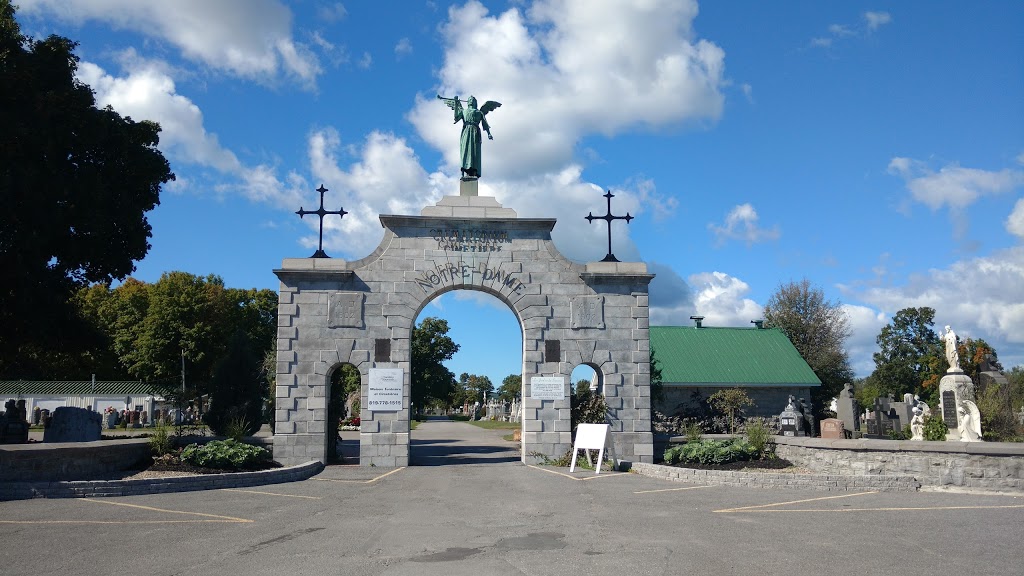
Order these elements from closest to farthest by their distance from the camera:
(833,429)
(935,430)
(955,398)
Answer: (935,430), (955,398), (833,429)

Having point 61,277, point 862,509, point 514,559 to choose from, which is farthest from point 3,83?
point 862,509

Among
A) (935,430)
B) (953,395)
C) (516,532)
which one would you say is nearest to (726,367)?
(953,395)

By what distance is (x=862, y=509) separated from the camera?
11125 millimetres

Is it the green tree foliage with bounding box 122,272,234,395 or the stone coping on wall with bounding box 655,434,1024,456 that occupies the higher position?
the green tree foliage with bounding box 122,272,234,395

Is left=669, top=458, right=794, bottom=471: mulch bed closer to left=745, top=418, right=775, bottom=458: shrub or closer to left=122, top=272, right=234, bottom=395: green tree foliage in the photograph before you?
left=745, top=418, right=775, bottom=458: shrub

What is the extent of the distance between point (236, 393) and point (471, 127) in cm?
1058

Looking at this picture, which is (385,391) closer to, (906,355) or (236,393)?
(236,393)

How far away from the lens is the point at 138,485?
12836 millimetres

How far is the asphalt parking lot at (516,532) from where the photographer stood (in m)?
7.49

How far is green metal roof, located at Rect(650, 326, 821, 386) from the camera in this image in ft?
104

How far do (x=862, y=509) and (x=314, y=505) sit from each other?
28.6 ft

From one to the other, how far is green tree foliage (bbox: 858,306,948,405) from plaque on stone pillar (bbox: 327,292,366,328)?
44.1 metres

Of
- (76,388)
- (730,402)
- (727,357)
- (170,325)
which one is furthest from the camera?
(76,388)

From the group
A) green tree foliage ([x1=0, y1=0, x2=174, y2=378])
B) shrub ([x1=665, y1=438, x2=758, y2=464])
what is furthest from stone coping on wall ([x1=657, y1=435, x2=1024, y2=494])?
green tree foliage ([x1=0, y1=0, x2=174, y2=378])
